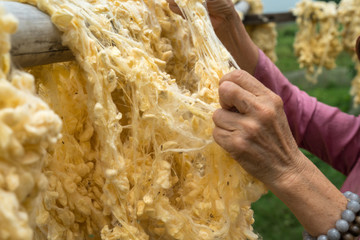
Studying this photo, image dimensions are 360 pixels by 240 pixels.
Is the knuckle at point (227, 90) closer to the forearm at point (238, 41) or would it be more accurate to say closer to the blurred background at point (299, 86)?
the blurred background at point (299, 86)

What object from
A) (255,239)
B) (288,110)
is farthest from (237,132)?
(288,110)

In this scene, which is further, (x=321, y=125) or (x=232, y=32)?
(x=321, y=125)

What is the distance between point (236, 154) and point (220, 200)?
10 cm

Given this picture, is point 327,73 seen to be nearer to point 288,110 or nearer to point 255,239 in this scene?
point 288,110

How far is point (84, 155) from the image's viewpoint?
2.27 feet

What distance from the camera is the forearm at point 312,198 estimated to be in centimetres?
66

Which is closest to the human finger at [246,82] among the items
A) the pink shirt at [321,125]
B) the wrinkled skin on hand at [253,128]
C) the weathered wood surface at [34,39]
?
the wrinkled skin on hand at [253,128]

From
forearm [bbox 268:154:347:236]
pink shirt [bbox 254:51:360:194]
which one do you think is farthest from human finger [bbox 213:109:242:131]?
pink shirt [bbox 254:51:360:194]

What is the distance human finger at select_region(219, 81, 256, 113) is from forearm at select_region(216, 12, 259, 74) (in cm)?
48

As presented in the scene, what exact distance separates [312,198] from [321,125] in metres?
0.62

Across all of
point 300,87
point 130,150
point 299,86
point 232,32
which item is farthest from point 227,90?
point 299,86

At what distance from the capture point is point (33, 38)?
0.51 meters

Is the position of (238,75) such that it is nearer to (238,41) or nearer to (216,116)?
(216,116)

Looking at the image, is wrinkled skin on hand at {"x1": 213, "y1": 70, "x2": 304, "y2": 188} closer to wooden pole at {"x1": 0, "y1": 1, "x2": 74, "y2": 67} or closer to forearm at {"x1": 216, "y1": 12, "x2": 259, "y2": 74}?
wooden pole at {"x1": 0, "y1": 1, "x2": 74, "y2": 67}
